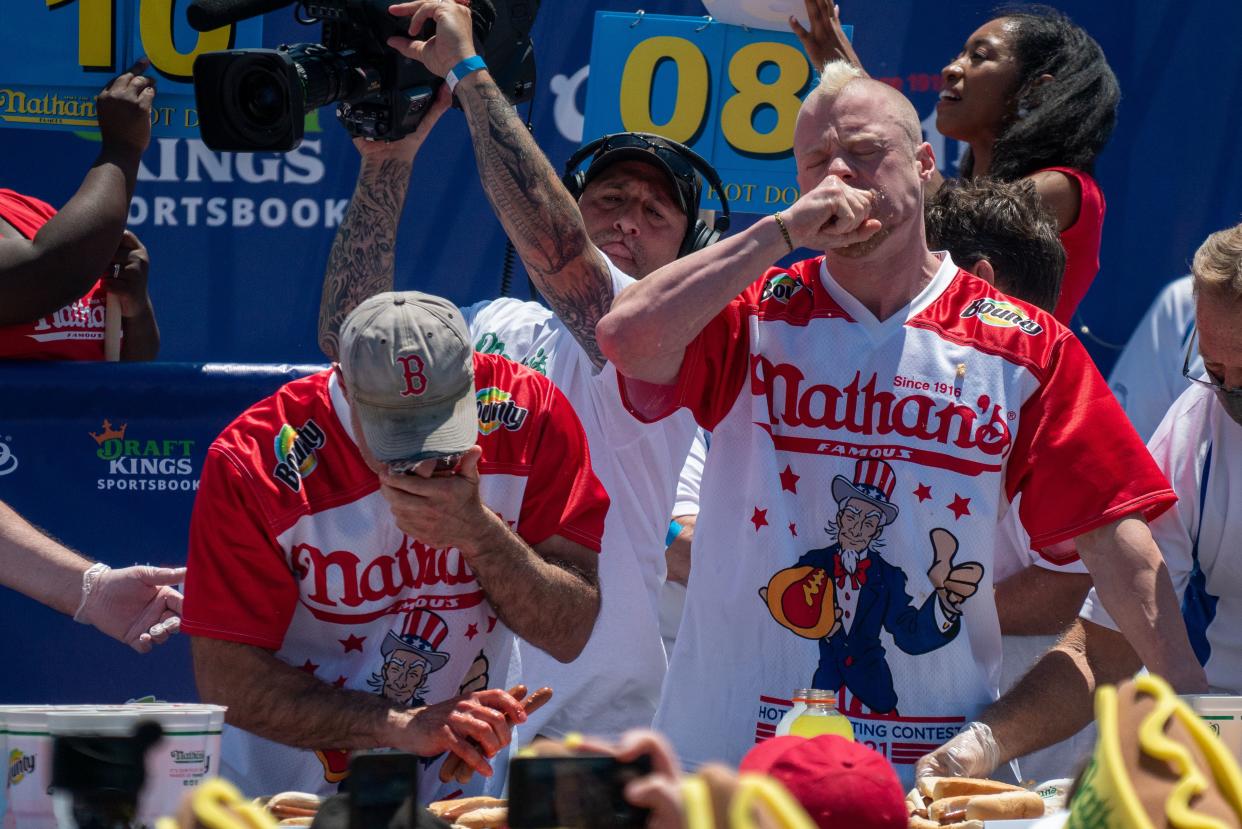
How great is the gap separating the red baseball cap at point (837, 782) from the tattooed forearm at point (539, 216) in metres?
1.61

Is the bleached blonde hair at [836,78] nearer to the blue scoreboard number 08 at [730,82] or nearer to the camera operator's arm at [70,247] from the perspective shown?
the blue scoreboard number 08 at [730,82]

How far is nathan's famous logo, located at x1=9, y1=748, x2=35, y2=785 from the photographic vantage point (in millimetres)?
1637

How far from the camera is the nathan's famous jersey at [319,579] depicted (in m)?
2.50

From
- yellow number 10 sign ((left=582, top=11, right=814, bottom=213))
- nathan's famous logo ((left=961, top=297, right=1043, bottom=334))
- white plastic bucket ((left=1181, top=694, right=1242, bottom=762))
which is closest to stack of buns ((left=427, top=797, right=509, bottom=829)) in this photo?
white plastic bucket ((left=1181, top=694, right=1242, bottom=762))

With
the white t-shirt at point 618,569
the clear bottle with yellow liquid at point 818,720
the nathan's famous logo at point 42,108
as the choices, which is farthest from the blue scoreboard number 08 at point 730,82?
the clear bottle with yellow liquid at point 818,720

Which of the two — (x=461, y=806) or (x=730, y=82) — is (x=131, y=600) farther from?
(x=730, y=82)

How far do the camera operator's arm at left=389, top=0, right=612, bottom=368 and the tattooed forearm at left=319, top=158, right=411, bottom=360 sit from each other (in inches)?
17.9

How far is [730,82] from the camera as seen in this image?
4031 millimetres

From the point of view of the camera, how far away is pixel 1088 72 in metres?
3.99

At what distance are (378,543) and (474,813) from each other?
72cm

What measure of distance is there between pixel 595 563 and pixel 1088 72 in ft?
6.80

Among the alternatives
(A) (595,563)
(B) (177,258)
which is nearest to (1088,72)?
(A) (595,563)

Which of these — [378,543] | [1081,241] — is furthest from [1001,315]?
[1081,241]

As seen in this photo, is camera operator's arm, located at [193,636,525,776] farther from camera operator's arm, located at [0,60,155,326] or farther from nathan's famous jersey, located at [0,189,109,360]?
nathan's famous jersey, located at [0,189,109,360]
